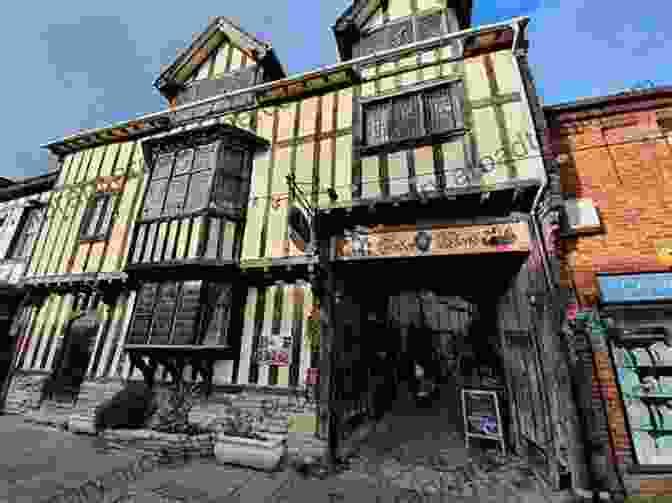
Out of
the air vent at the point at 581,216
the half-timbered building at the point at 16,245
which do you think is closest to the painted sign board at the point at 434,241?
the air vent at the point at 581,216

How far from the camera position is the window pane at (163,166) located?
24.5ft

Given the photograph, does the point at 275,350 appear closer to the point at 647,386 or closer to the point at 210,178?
the point at 210,178

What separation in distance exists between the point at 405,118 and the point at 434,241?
9.76 feet

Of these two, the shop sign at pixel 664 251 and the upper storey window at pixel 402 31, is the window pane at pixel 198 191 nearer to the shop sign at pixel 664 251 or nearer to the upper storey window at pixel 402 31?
the upper storey window at pixel 402 31

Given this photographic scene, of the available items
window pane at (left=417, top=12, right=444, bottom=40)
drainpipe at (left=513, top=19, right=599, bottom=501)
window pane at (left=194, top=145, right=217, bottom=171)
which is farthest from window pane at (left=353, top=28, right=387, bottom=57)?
window pane at (left=194, top=145, right=217, bottom=171)

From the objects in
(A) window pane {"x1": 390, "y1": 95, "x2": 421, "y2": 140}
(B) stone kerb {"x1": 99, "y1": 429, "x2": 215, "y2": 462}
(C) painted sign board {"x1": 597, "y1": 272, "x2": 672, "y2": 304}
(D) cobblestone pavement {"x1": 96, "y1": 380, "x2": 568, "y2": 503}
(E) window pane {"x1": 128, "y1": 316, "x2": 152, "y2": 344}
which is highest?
(A) window pane {"x1": 390, "y1": 95, "x2": 421, "y2": 140}

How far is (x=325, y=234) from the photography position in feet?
19.8

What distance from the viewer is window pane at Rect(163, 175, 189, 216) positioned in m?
6.93

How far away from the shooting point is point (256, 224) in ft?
22.1

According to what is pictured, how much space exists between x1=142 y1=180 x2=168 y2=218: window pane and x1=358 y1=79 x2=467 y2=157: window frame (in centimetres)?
498

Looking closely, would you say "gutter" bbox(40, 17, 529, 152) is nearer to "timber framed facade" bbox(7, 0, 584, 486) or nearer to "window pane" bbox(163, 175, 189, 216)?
"timber framed facade" bbox(7, 0, 584, 486)

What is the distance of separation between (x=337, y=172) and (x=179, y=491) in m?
5.94

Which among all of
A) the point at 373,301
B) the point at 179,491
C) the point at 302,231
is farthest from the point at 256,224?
the point at 179,491

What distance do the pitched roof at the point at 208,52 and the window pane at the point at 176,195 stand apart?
4400mm
